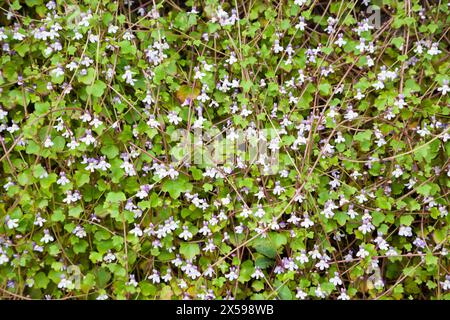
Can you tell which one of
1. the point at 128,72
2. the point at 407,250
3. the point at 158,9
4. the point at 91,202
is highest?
the point at 158,9

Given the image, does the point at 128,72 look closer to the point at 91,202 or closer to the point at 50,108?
the point at 50,108

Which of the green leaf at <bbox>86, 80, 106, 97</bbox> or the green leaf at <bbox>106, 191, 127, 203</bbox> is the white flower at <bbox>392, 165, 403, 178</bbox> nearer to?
the green leaf at <bbox>106, 191, 127, 203</bbox>

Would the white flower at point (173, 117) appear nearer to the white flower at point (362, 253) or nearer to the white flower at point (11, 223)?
the white flower at point (11, 223)

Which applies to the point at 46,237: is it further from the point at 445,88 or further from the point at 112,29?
the point at 445,88

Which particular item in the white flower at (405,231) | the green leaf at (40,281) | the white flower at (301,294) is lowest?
the white flower at (301,294)

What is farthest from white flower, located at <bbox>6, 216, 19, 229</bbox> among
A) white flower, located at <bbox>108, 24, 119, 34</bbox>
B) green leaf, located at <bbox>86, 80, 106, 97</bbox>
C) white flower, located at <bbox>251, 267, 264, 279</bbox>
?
white flower, located at <bbox>251, 267, 264, 279</bbox>

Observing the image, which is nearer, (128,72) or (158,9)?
(128,72)

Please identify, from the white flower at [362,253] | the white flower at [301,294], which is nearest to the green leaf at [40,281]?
the white flower at [301,294]
